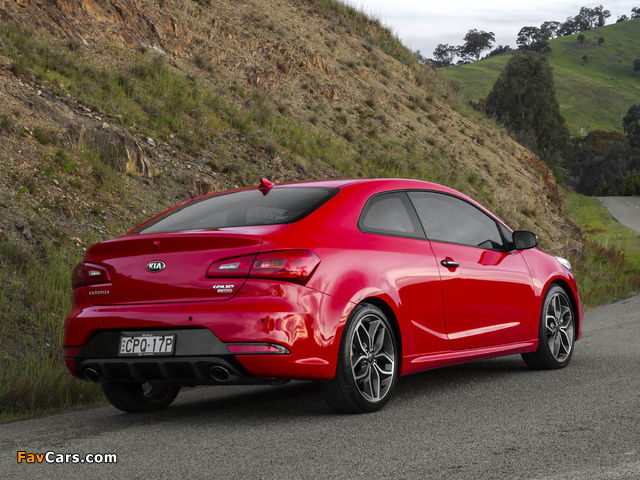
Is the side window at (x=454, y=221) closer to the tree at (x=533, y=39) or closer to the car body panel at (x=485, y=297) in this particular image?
the car body panel at (x=485, y=297)

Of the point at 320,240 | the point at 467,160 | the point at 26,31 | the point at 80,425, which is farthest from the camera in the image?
the point at 467,160

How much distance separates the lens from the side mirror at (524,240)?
22.0 ft

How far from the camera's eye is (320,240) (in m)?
4.92

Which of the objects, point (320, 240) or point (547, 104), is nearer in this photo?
point (320, 240)

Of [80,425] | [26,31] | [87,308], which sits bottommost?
[80,425]

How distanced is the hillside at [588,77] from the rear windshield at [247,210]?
425 feet

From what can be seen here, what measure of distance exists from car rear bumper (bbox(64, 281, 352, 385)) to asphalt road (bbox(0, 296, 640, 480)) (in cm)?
38

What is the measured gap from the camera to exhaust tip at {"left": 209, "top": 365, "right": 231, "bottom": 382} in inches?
184

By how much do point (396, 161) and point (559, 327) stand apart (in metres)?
13.9

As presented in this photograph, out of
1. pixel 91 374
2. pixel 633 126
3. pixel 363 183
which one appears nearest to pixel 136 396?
pixel 91 374

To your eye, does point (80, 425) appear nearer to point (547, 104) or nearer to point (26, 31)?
A: point (26, 31)

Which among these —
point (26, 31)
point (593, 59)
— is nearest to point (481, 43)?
point (593, 59)

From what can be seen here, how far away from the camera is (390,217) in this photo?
570 cm

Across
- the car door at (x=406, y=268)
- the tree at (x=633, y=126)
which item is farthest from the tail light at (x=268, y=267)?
the tree at (x=633, y=126)
